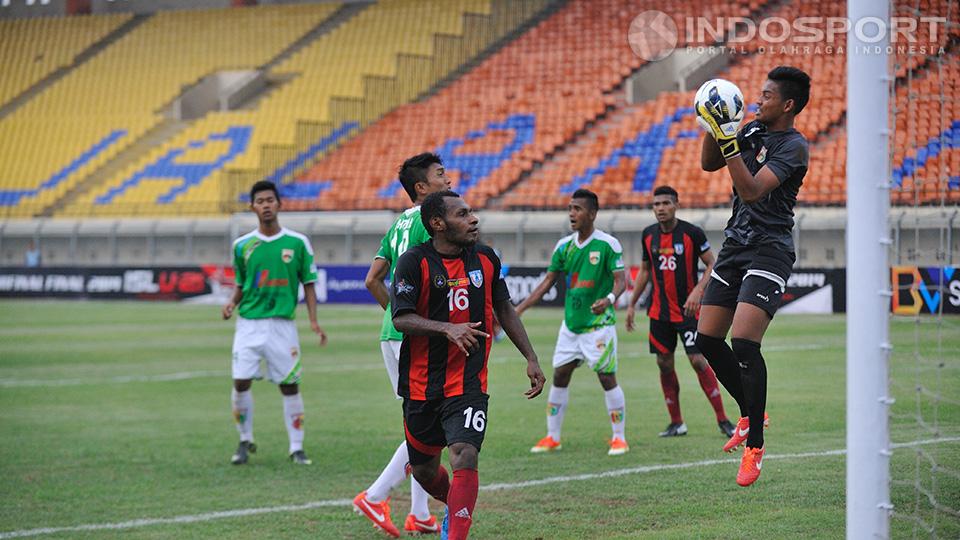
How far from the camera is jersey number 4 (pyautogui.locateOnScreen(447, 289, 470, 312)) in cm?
652

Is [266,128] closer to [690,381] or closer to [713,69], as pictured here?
[713,69]

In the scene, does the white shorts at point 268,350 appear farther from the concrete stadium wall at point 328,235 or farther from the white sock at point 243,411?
the concrete stadium wall at point 328,235

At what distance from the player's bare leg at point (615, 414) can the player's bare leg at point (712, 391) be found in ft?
3.04

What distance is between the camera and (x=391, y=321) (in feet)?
24.8

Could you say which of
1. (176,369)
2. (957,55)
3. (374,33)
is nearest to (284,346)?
(957,55)

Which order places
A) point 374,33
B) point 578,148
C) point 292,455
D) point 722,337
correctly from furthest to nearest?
point 374,33
point 578,148
point 292,455
point 722,337

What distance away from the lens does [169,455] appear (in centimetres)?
1111

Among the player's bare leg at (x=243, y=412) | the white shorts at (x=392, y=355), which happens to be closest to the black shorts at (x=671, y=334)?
the player's bare leg at (x=243, y=412)

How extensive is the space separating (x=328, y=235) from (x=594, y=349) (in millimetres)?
23821

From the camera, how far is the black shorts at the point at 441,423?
632cm

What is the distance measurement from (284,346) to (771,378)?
7.39 meters

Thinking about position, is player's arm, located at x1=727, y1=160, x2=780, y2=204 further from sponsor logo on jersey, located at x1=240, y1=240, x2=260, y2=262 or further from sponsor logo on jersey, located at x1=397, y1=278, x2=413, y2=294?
sponsor logo on jersey, located at x1=240, y1=240, x2=260, y2=262

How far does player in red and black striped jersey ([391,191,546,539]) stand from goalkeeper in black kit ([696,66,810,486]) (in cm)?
141

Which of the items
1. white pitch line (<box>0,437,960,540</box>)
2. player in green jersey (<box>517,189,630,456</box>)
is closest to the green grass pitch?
white pitch line (<box>0,437,960,540</box>)
